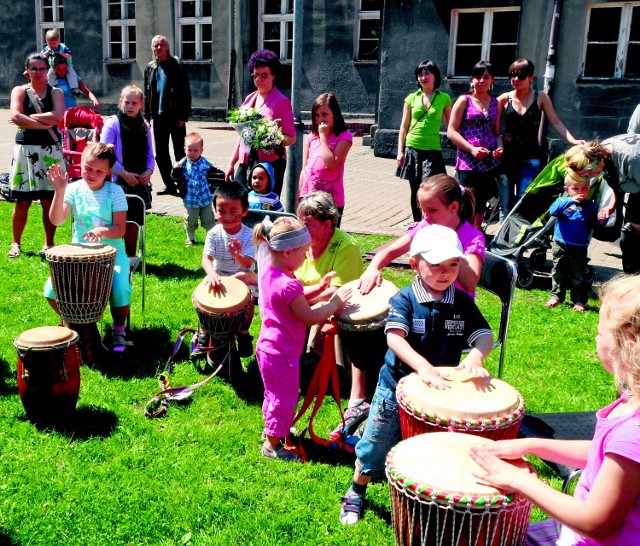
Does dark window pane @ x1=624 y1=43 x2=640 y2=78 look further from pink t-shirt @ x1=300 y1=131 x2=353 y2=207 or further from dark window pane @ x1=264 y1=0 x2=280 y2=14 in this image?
dark window pane @ x1=264 y1=0 x2=280 y2=14

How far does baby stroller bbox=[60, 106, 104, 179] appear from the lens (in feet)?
25.8

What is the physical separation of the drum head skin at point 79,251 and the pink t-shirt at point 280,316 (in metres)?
1.51

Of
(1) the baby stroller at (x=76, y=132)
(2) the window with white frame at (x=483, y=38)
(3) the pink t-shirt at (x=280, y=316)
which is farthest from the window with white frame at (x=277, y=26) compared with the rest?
(3) the pink t-shirt at (x=280, y=316)

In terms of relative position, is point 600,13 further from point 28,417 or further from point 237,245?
point 28,417

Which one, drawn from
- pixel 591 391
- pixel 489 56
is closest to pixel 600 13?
pixel 489 56

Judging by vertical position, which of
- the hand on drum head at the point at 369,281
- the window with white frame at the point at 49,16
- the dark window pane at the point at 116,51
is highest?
the window with white frame at the point at 49,16

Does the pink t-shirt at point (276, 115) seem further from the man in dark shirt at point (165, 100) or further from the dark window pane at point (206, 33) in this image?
the dark window pane at point (206, 33)

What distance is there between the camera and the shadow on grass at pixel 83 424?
4.27 m

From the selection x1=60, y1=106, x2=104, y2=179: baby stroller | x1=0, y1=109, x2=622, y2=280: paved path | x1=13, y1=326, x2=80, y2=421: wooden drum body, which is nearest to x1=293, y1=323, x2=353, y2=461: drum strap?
x1=13, y1=326, x2=80, y2=421: wooden drum body

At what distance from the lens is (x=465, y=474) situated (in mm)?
2475

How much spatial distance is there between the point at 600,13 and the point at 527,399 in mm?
10513

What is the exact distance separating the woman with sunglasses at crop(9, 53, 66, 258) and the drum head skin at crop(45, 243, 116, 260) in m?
2.54

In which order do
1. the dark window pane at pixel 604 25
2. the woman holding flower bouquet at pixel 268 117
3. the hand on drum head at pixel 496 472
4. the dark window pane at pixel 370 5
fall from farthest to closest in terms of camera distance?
the dark window pane at pixel 370 5
the dark window pane at pixel 604 25
the woman holding flower bouquet at pixel 268 117
the hand on drum head at pixel 496 472

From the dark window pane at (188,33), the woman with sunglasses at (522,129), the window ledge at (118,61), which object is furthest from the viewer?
the window ledge at (118,61)
